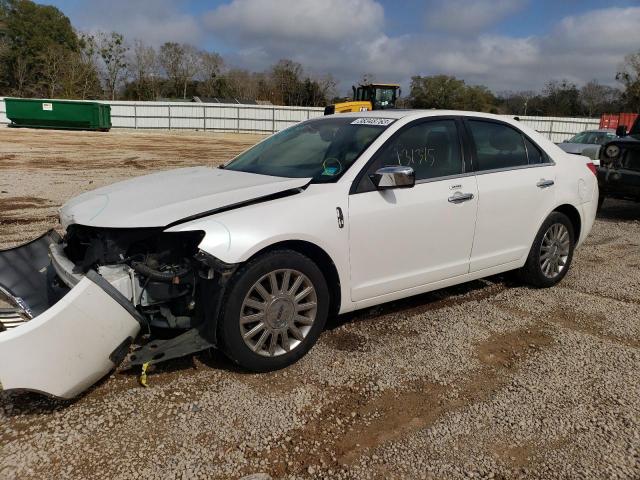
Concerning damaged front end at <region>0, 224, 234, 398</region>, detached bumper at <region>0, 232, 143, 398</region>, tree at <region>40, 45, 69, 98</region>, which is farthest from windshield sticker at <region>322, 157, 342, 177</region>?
tree at <region>40, 45, 69, 98</region>

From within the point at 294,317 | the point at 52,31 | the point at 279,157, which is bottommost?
the point at 294,317

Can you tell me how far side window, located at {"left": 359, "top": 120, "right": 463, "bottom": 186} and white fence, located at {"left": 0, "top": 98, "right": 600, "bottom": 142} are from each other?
37367 mm

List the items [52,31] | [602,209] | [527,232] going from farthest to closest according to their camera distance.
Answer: [52,31] → [602,209] → [527,232]

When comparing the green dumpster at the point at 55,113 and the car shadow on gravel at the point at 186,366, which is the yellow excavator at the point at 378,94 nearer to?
the green dumpster at the point at 55,113

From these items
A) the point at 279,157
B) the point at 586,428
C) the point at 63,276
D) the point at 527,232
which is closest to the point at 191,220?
the point at 63,276

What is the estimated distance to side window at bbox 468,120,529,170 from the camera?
4.53 metres

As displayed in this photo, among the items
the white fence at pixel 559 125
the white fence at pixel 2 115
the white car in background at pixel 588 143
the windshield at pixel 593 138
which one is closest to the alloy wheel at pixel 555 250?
the white car in background at pixel 588 143

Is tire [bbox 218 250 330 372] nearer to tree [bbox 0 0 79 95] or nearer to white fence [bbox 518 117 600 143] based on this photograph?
white fence [bbox 518 117 600 143]

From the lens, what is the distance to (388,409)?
10.3 ft

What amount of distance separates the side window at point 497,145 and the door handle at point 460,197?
→ 0.33m

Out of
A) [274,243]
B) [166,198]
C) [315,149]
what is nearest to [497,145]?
[315,149]

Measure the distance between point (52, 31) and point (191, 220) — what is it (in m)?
79.7

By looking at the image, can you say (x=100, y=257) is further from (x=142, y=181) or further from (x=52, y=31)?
(x=52, y=31)

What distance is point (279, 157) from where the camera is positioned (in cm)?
441
